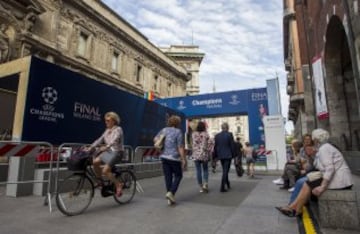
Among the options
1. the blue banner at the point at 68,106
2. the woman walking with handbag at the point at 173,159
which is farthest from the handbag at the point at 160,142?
the blue banner at the point at 68,106

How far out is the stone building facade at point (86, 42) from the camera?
1534 cm

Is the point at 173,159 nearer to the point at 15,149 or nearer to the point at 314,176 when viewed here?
the point at 314,176

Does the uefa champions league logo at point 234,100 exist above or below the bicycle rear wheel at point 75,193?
above

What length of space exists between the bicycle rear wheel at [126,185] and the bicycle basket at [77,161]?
889mm

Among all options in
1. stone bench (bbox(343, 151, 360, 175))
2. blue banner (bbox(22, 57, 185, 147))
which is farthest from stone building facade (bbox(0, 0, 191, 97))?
stone bench (bbox(343, 151, 360, 175))

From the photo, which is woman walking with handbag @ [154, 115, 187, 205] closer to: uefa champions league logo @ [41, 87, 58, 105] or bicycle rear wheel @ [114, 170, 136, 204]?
bicycle rear wheel @ [114, 170, 136, 204]

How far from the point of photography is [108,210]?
196 inches

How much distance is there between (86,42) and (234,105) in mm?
12886

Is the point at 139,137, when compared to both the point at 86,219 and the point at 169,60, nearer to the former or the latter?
the point at 86,219

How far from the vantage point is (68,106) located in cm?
800

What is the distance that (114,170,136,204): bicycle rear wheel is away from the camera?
5.57 m

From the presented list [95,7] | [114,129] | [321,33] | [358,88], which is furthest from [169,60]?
[114,129]

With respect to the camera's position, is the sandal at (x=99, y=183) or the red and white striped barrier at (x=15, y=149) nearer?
the sandal at (x=99, y=183)

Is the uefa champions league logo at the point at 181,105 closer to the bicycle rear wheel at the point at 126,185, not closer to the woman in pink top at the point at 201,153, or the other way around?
the woman in pink top at the point at 201,153
